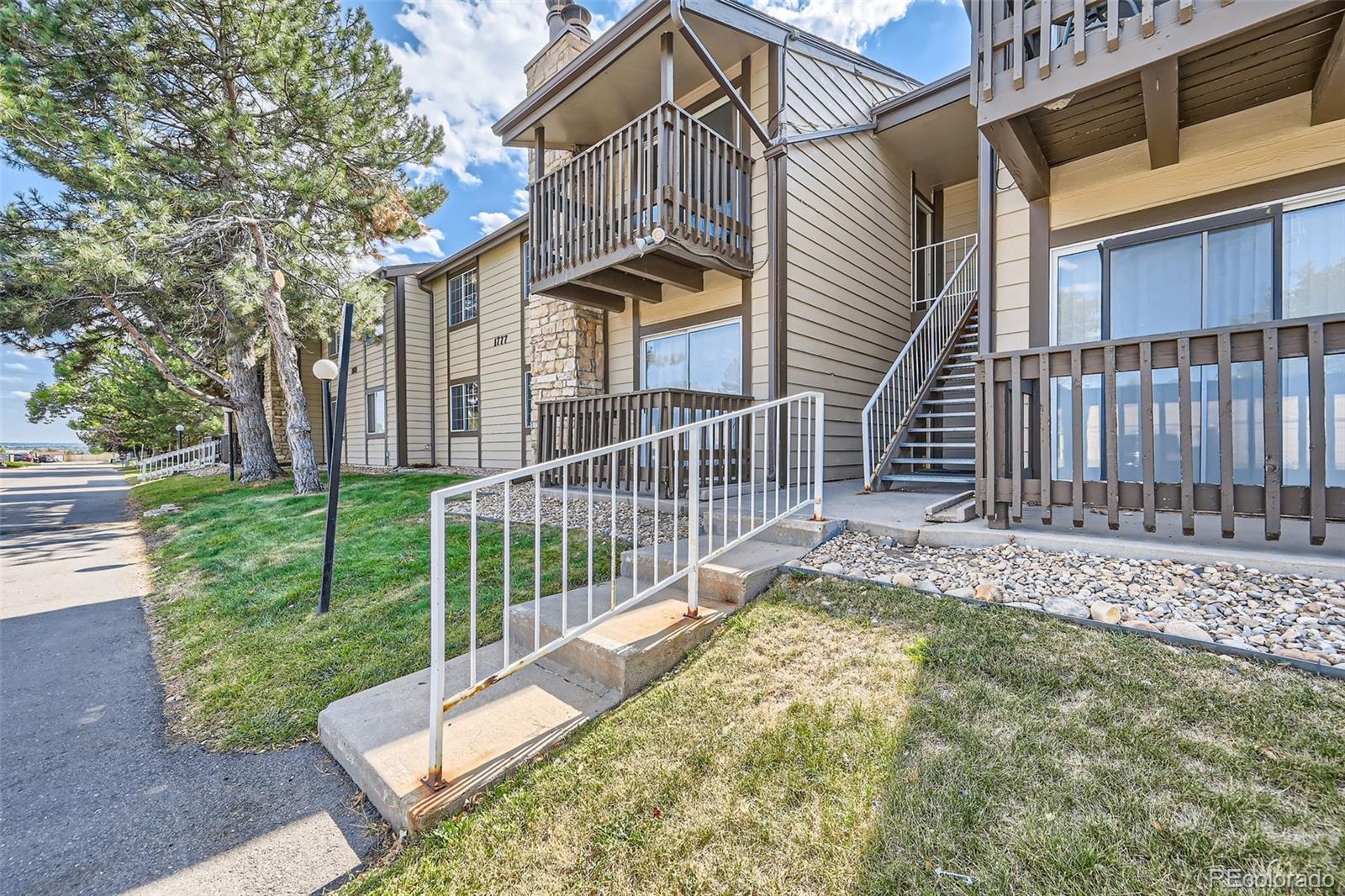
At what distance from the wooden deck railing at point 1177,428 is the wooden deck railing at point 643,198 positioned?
130 inches

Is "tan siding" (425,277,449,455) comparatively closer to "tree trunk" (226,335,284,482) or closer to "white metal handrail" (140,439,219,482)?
"tree trunk" (226,335,284,482)

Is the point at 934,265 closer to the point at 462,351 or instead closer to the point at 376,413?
the point at 462,351

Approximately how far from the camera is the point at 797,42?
257 inches

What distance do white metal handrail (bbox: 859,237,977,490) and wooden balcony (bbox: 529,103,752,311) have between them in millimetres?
2240

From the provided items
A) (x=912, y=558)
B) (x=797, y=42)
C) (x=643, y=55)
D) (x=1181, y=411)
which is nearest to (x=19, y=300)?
(x=643, y=55)

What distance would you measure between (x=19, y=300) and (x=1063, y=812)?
1385cm

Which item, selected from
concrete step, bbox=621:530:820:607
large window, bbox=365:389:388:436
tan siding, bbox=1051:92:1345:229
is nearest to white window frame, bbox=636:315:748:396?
concrete step, bbox=621:530:820:607

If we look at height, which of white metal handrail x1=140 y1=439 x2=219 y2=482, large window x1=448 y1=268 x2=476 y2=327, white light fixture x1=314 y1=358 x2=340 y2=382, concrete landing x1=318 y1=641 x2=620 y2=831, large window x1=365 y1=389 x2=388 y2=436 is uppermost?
large window x1=448 y1=268 x2=476 y2=327

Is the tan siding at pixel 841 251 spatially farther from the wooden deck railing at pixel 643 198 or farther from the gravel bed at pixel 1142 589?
the gravel bed at pixel 1142 589

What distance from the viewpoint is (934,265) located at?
9.05m

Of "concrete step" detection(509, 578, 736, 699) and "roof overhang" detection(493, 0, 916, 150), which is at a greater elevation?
"roof overhang" detection(493, 0, 916, 150)

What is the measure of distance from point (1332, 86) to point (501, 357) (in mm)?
11234

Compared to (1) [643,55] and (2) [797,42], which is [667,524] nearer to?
(1) [643,55]

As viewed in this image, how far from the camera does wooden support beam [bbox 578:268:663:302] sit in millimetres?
6747
